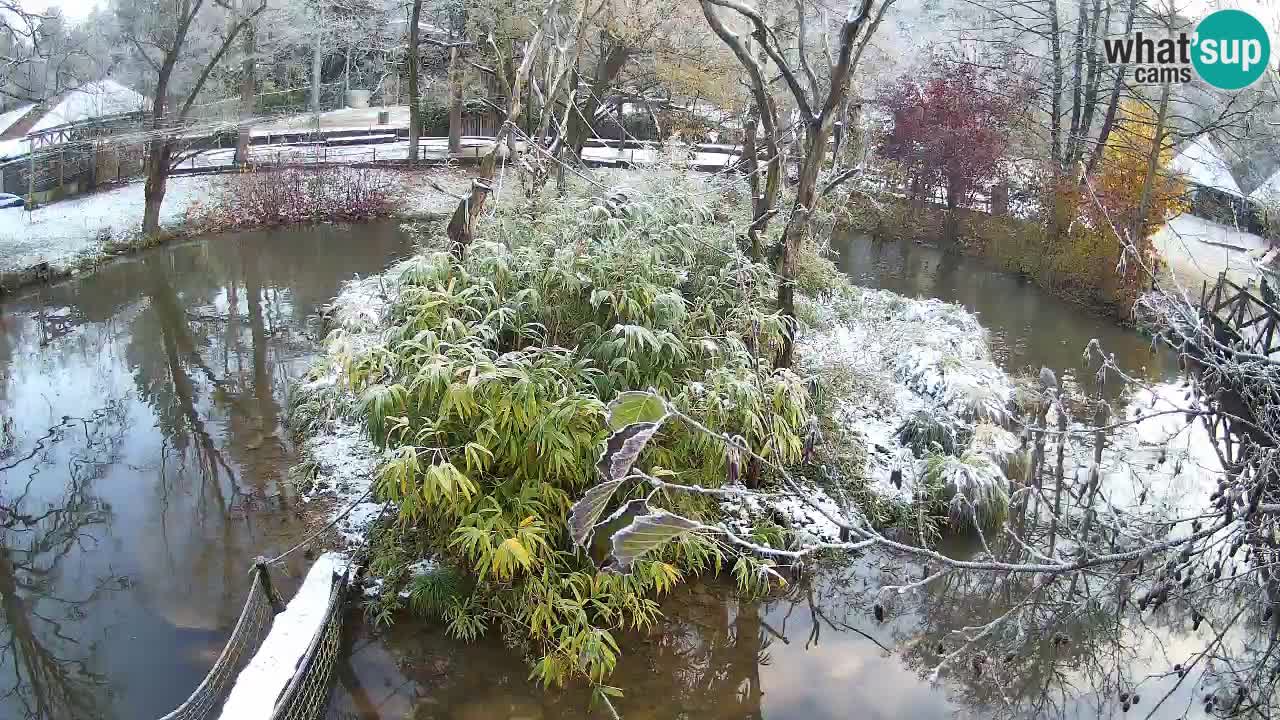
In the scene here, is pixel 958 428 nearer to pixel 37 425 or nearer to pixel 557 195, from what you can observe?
pixel 557 195

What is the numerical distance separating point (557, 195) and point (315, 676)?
238 inches

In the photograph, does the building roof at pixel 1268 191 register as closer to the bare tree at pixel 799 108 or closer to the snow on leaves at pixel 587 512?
the bare tree at pixel 799 108

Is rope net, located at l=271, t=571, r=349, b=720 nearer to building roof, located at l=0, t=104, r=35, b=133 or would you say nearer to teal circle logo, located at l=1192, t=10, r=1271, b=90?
teal circle logo, located at l=1192, t=10, r=1271, b=90

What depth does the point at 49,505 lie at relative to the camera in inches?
243

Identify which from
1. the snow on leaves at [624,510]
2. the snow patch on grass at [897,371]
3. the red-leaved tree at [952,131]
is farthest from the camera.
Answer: the red-leaved tree at [952,131]

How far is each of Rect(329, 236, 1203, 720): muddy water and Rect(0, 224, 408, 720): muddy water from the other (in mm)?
1089

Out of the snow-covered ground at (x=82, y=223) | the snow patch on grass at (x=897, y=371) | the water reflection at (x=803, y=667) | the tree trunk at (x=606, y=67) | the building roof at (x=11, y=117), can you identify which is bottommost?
the water reflection at (x=803, y=667)

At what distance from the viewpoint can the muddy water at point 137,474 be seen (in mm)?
4766

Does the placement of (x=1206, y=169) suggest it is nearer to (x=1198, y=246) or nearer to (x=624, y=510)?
(x=1198, y=246)

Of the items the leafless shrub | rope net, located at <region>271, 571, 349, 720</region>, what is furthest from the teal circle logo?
the leafless shrub

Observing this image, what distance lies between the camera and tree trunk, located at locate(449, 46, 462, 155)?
1683 cm

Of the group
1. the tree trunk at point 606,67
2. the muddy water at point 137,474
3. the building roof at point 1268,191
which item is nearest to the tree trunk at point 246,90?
the muddy water at point 137,474

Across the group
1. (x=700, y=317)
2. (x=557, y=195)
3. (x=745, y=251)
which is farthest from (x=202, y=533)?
(x=557, y=195)

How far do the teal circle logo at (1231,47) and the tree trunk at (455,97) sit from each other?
39.2ft
